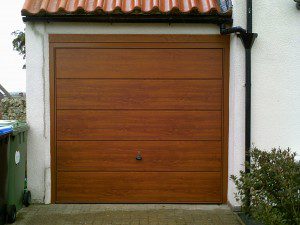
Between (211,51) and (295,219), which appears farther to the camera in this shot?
(211,51)

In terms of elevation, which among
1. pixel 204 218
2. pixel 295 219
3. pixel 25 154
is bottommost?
pixel 204 218

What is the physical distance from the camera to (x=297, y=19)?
21.5 ft

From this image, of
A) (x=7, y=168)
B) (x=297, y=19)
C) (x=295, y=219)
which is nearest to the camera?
(x=295, y=219)

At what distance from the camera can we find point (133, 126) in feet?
22.4

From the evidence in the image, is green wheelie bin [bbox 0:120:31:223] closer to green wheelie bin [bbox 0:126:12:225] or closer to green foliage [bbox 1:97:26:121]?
green wheelie bin [bbox 0:126:12:225]

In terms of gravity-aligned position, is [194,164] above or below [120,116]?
below

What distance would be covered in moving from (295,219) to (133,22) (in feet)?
12.1

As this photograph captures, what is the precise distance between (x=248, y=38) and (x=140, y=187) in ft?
8.88

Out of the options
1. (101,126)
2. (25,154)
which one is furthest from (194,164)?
(25,154)

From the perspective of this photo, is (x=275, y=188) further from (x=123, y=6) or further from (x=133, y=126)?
(x=123, y=6)

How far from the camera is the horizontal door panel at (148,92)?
22.3 ft

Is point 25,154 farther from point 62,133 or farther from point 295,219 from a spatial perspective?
point 295,219

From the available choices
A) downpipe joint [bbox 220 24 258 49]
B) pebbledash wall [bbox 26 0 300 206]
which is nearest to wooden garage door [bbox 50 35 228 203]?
pebbledash wall [bbox 26 0 300 206]

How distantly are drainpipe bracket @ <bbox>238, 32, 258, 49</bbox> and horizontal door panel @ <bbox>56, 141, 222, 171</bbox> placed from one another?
4.99 feet
